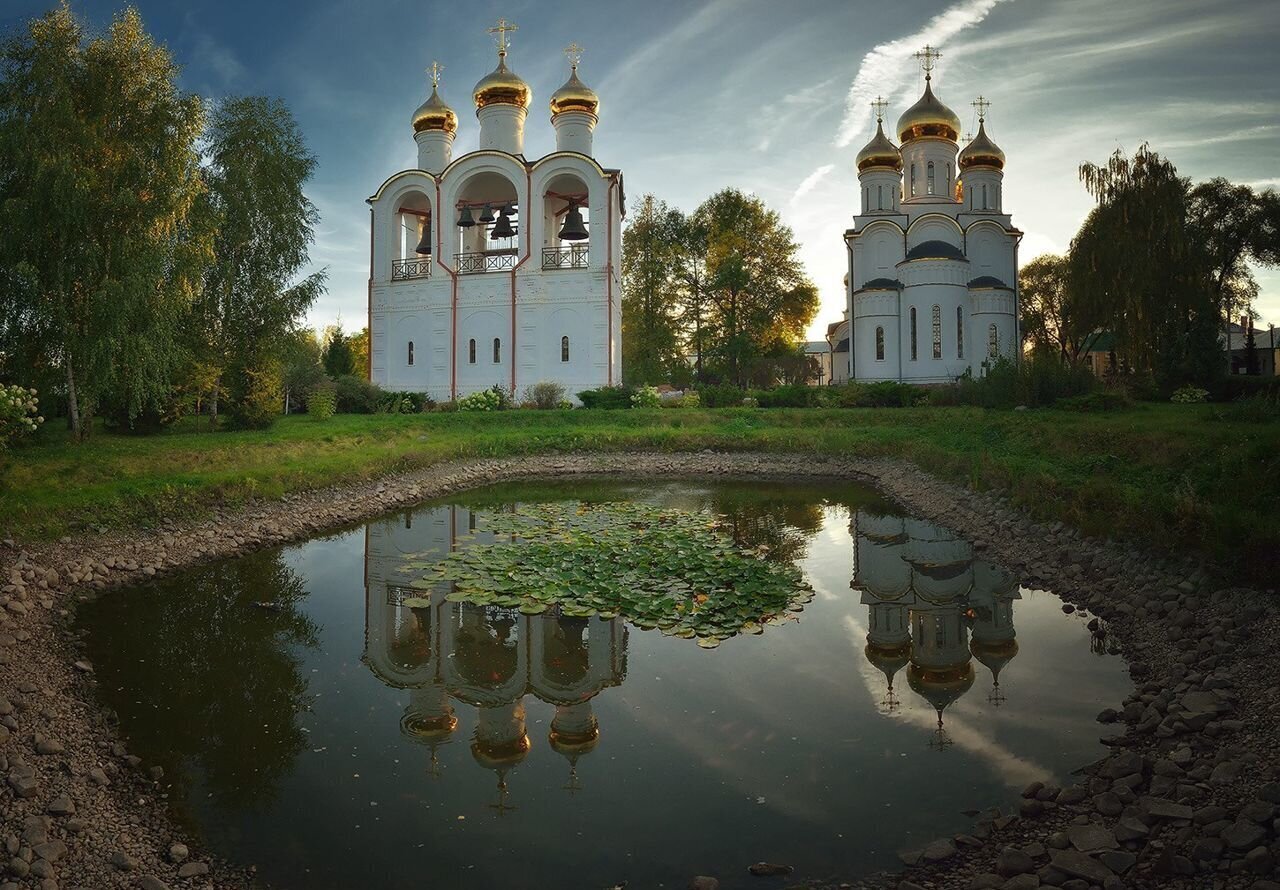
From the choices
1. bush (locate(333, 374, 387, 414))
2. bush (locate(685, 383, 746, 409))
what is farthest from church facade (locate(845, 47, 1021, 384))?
bush (locate(333, 374, 387, 414))

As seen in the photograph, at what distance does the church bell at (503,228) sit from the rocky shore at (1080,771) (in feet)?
70.4

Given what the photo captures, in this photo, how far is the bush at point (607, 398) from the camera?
2431 centimetres

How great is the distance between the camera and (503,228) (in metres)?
27.7

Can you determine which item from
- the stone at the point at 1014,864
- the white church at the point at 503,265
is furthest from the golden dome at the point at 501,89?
the stone at the point at 1014,864

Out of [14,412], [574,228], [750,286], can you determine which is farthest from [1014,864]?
[750,286]

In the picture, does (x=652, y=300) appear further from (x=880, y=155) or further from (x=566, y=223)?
(x=880, y=155)

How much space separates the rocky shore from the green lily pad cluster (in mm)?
2853

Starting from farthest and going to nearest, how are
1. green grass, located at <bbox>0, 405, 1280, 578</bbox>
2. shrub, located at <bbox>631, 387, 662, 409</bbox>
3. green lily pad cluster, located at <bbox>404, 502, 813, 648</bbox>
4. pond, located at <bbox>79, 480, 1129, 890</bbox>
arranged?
1. shrub, located at <bbox>631, 387, 662, 409</bbox>
2. green grass, located at <bbox>0, 405, 1280, 578</bbox>
3. green lily pad cluster, located at <bbox>404, 502, 813, 648</bbox>
4. pond, located at <bbox>79, 480, 1129, 890</bbox>

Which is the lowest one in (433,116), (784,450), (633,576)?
(633,576)

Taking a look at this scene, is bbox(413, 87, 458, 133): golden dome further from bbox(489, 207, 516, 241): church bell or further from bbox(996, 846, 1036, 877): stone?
bbox(996, 846, 1036, 877): stone

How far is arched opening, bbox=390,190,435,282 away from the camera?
92.5 feet

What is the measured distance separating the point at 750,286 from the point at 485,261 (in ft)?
41.4

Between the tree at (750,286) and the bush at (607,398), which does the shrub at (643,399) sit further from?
the tree at (750,286)

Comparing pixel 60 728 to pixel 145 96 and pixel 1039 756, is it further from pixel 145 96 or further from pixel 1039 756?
pixel 145 96
